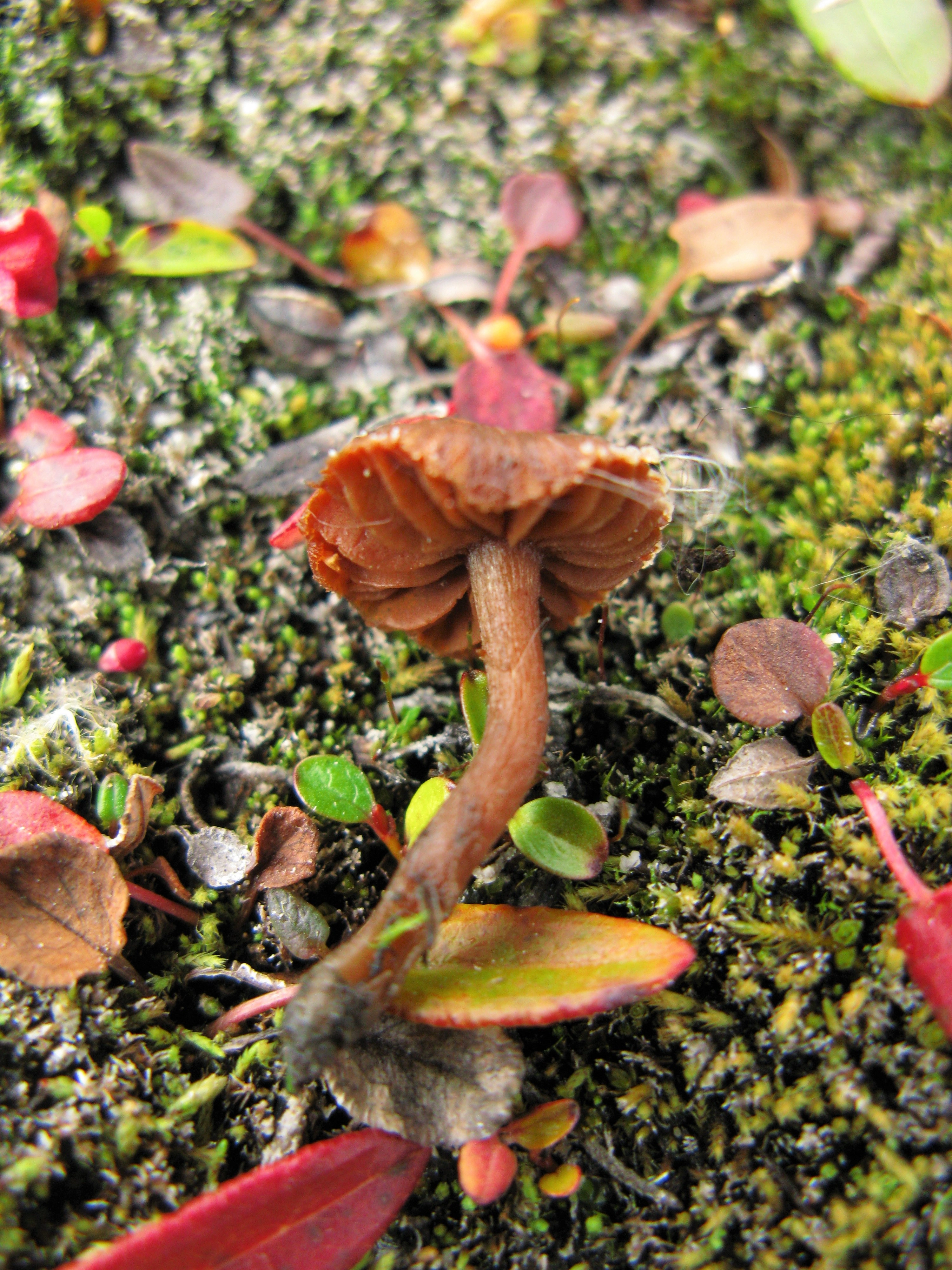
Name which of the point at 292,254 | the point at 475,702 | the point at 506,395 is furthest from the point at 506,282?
the point at 475,702

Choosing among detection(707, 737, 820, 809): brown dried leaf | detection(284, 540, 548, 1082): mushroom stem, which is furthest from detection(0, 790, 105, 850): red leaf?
detection(707, 737, 820, 809): brown dried leaf

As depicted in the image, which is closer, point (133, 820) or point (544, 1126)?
point (544, 1126)

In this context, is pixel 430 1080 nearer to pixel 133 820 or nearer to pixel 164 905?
pixel 164 905

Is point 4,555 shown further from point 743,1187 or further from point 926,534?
point 926,534

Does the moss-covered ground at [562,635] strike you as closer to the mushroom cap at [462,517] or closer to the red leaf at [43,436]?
the red leaf at [43,436]

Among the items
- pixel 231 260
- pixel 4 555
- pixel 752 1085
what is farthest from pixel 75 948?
pixel 231 260

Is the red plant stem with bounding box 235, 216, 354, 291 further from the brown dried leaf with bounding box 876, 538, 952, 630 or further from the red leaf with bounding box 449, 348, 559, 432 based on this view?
the brown dried leaf with bounding box 876, 538, 952, 630
